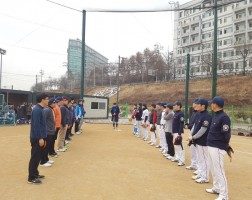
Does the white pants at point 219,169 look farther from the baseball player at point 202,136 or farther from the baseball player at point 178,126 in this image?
the baseball player at point 178,126

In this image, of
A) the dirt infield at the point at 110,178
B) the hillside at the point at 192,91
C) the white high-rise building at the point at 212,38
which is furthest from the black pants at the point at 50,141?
the white high-rise building at the point at 212,38

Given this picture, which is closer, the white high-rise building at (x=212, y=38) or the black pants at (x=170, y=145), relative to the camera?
the black pants at (x=170, y=145)

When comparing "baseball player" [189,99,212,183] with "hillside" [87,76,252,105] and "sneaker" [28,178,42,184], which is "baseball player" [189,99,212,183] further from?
"hillside" [87,76,252,105]

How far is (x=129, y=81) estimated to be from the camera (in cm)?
Answer: 8312

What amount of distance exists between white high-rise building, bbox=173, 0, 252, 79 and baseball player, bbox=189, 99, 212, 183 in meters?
51.0

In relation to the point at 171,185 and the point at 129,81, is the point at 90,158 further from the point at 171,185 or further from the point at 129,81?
the point at 129,81

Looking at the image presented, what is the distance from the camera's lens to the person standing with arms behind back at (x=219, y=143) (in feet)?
19.4

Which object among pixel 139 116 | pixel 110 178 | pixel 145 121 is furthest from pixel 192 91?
pixel 110 178

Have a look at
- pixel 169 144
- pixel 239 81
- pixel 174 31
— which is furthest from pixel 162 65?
pixel 169 144

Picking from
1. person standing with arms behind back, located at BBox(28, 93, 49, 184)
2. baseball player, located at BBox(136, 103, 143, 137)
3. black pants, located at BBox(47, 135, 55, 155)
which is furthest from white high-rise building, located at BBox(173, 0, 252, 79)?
person standing with arms behind back, located at BBox(28, 93, 49, 184)

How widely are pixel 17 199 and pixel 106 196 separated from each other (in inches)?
66.4

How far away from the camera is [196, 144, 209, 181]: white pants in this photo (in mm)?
7387

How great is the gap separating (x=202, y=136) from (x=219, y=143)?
3.95ft

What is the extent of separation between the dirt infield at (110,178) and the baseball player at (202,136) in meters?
0.33
